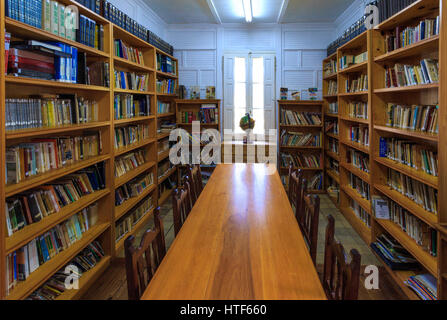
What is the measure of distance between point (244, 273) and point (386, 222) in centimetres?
234

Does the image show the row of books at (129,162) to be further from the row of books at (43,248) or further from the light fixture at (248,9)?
the light fixture at (248,9)

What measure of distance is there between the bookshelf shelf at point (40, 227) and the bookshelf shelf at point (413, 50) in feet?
9.36

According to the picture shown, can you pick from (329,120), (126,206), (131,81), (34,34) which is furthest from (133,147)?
(329,120)

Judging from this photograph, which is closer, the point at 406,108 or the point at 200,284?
the point at 200,284

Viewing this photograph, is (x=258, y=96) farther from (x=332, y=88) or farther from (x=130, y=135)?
(x=130, y=135)

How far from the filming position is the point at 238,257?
5.23 ft

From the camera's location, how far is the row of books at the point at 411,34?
251 centimetres

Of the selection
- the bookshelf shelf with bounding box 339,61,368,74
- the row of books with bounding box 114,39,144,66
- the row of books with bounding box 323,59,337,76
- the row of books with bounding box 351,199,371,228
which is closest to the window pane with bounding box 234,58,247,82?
the row of books with bounding box 323,59,337,76

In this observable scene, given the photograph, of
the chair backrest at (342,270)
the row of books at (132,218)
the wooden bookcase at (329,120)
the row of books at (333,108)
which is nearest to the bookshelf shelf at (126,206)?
the row of books at (132,218)

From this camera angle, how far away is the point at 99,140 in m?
3.21

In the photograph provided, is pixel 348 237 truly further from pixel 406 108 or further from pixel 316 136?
pixel 316 136

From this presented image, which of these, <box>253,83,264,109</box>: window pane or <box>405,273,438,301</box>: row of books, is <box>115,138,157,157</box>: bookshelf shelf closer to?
<box>253,83,264,109</box>: window pane

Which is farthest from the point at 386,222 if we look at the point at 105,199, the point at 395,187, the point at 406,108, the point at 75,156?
the point at 75,156

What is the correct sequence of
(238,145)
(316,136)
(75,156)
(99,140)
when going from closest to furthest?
1. (75,156)
2. (99,140)
3. (238,145)
4. (316,136)
